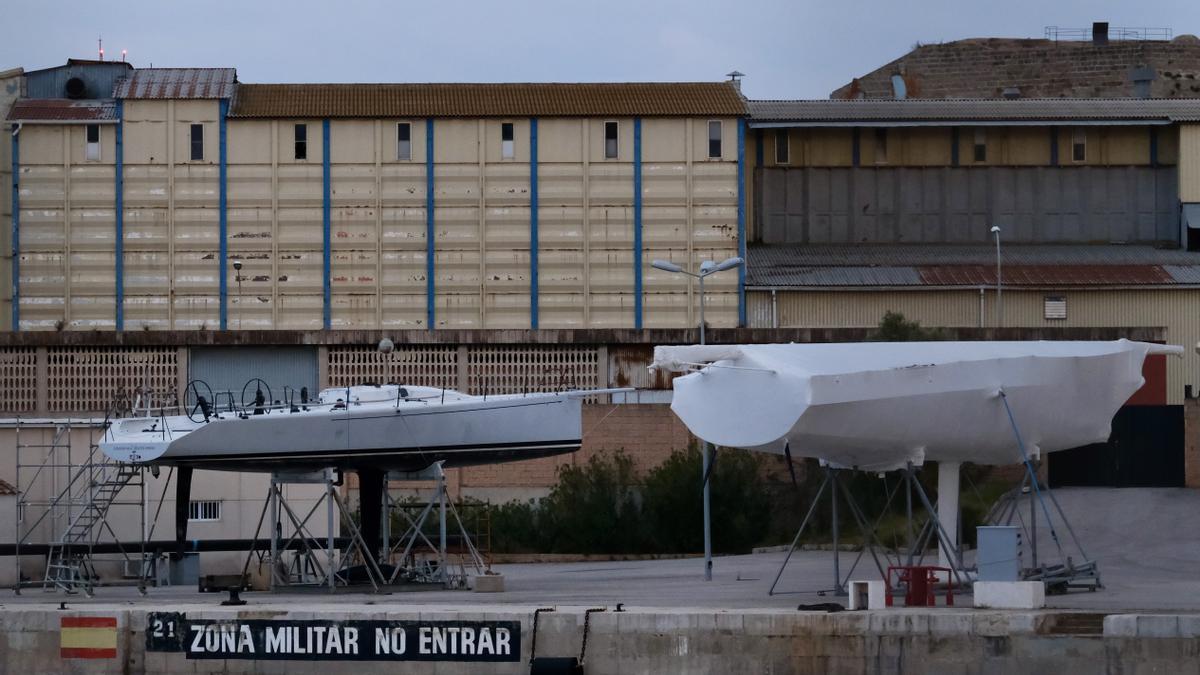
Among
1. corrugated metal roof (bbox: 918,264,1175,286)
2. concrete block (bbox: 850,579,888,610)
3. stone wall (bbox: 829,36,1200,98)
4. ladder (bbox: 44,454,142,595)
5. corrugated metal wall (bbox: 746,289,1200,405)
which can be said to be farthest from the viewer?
stone wall (bbox: 829,36,1200,98)

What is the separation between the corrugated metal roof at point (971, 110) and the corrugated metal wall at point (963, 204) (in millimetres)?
1720

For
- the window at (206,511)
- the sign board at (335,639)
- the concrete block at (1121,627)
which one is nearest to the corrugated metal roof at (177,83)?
the window at (206,511)

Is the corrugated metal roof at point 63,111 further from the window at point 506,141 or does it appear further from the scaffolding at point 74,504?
the scaffolding at point 74,504

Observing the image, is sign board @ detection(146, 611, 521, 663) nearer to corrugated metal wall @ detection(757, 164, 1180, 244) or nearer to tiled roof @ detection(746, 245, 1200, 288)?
tiled roof @ detection(746, 245, 1200, 288)

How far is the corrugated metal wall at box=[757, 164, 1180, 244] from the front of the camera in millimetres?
62188

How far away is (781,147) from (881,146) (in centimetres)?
318

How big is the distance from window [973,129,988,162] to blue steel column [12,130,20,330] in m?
29.3

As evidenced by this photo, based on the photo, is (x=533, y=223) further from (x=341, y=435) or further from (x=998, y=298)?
(x=341, y=435)

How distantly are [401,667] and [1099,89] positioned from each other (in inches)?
2320

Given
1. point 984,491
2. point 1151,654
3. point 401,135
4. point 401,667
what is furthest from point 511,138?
point 1151,654

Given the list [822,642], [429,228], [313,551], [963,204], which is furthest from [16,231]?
[822,642]

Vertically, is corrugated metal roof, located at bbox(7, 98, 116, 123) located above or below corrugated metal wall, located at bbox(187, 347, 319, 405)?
above

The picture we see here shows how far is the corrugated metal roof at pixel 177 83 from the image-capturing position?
59.3m

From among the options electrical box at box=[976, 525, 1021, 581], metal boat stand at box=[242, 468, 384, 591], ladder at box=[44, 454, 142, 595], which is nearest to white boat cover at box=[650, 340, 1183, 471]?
electrical box at box=[976, 525, 1021, 581]
